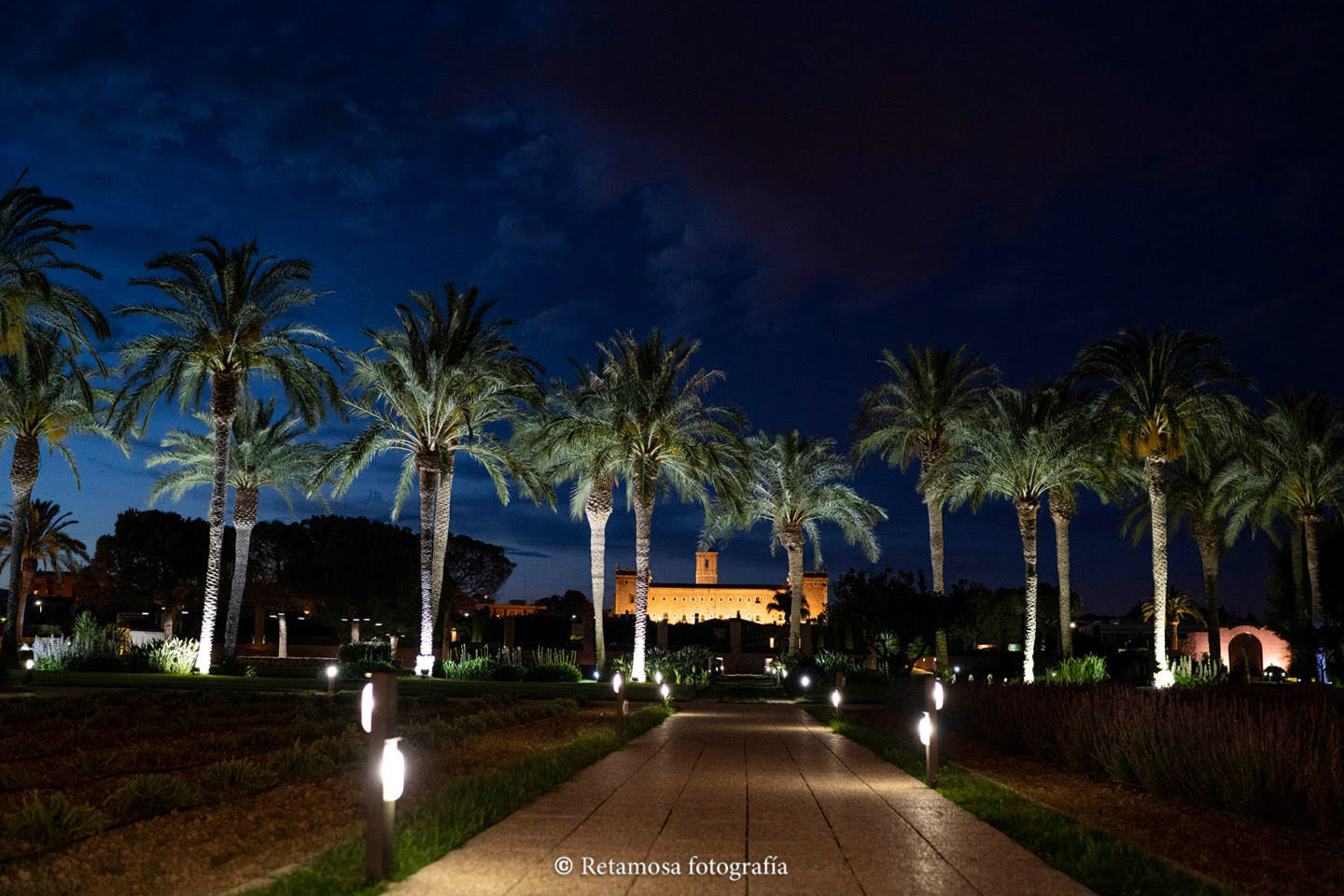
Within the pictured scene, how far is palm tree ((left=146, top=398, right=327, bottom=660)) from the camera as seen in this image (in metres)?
39.2

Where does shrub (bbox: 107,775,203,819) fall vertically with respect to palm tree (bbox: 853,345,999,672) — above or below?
below

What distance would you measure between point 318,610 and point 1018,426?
48701mm

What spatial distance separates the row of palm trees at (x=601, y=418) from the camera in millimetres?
32156

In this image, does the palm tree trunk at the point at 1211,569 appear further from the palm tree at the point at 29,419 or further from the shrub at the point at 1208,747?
the palm tree at the point at 29,419

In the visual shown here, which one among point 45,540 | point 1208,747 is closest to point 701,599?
point 45,540

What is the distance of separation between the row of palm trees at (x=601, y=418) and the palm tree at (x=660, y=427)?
0.23 feet

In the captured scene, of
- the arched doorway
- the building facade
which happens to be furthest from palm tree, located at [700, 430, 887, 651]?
the building facade

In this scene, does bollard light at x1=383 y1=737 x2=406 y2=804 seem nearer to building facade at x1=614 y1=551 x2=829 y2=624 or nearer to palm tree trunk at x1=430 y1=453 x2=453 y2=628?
palm tree trunk at x1=430 y1=453 x2=453 y2=628

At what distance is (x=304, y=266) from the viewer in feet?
107

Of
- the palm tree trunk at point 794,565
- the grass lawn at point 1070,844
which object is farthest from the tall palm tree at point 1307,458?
the grass lawn at point 1070,844

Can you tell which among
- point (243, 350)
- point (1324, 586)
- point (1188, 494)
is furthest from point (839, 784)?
point (1324, 586)

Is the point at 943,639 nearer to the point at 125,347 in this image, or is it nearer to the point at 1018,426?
the point at 1018,426

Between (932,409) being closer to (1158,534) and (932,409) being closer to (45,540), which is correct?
(1158,534)

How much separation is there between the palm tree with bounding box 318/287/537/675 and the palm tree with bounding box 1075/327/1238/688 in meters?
18.3
